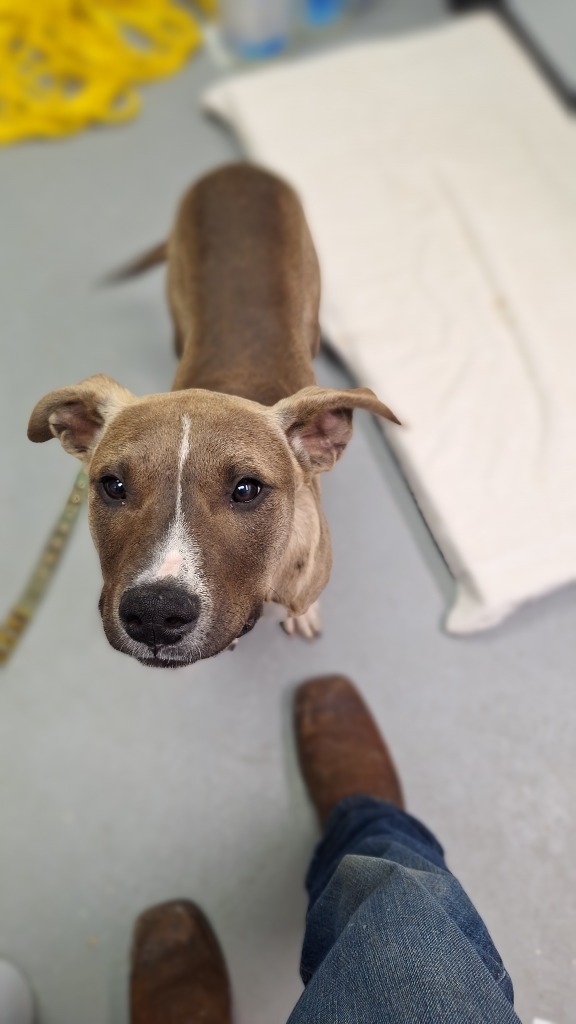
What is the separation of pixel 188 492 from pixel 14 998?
62.5 inches

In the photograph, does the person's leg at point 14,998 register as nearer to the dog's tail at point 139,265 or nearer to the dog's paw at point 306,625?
the dog's paw at point 306,625

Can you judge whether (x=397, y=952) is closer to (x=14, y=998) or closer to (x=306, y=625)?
(x=306, y=625)

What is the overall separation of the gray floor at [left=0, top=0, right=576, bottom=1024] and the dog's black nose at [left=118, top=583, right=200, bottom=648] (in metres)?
0.69

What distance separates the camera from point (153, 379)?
6.80 feet

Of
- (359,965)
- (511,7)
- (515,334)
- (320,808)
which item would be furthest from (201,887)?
(511,7)

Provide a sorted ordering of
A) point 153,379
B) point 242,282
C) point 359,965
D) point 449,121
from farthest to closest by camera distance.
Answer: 1. point 449,121
2. point 242,282
3. point 153,379
4. point 359,965

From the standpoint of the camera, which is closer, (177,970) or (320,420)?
(320,420)

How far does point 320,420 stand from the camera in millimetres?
1629

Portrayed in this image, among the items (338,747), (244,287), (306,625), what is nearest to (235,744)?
(338,747)

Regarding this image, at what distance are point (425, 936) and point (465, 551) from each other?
1130mm

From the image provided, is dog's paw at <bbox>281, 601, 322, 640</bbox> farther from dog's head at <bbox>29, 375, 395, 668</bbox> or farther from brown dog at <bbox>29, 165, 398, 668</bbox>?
dog's head at <bbox>29, 375, 395, 668</bbox>

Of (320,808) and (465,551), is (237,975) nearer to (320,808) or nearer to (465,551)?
(320,808)

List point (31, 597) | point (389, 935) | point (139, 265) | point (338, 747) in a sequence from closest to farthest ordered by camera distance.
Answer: point (389, 935) < point (338, 747) < point (31, 597) < point (139, 265)

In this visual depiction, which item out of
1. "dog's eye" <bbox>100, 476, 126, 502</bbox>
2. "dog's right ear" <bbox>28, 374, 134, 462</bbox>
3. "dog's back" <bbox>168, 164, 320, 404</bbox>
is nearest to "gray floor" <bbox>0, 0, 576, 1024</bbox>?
"dog's back" <bbox>168, 164, 320, 404</bbox>
